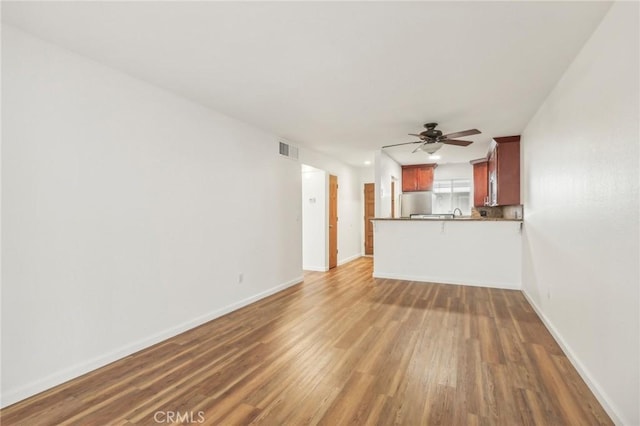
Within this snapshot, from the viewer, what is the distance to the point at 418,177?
26.5 ft

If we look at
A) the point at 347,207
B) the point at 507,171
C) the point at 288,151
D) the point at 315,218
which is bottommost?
the point at 315,218

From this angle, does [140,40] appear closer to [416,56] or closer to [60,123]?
[60,123]

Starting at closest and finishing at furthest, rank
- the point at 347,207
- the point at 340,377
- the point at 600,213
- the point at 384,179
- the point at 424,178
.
Answer: 1. the point at 600,213
2. the point at 340,377
3. the point at 384,179
4. the point at 347,207
5. the point at 424,178

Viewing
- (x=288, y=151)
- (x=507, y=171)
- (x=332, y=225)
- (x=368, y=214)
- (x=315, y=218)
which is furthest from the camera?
(x=368, y=214)

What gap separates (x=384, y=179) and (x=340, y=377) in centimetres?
476

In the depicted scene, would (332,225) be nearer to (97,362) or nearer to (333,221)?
(333,221)

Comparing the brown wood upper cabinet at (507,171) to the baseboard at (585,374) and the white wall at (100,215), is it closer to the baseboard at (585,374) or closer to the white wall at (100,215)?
the baseboard at (585,374)

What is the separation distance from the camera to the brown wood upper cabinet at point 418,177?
26.2ft

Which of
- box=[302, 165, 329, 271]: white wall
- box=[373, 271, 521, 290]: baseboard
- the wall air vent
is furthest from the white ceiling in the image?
box=[302, 165, 329, 271]: white wall

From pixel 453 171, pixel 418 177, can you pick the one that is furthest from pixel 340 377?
pixel 453 171

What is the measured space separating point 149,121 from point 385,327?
323 cm

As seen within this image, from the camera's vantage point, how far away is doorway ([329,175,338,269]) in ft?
22.4

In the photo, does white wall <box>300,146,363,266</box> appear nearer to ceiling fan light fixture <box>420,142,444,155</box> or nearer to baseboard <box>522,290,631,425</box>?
ceiling fan light fixture <box>420,142,444,155</box>

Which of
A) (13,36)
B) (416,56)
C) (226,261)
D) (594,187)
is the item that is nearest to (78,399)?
(226,261)
